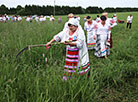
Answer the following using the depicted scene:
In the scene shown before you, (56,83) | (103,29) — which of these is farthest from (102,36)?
(56,83)

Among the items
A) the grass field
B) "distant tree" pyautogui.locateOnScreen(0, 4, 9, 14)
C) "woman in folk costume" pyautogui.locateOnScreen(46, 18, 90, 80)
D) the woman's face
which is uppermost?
"distant tree" pyautogui.locateOnScreen(0, 4, 9, 14)

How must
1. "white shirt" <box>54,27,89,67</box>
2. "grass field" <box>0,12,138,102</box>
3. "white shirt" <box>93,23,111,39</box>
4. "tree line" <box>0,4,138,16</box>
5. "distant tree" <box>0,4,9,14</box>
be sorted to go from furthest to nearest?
"distant tree" <box>0,4,9,14</box>
"tree line" <box>0,4,138,16</box>
"white shirt" <box>93,23,111,39</box>
"white shirt" <box>54,27,89,67</box>
"grass field" <box>0,12,138,102</box>

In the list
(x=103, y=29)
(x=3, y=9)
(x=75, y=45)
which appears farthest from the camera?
(x=3, y=9)

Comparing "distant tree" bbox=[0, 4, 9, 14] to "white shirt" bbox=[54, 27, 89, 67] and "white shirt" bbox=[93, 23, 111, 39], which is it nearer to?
"white shirt" bbox=[93, 23, 111, 39]

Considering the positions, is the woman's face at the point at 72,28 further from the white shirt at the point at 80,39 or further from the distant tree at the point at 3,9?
the distant tree at the point at 3,9

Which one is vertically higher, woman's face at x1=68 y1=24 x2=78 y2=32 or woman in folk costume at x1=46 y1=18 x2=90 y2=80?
woman's face at x1=68 y1=24 x2=78 y2=32

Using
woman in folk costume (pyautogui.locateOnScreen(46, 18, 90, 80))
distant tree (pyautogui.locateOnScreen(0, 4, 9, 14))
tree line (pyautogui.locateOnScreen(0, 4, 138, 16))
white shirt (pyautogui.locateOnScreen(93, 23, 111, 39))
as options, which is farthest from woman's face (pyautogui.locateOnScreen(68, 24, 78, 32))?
distant tree (pyautogui.locateOnScreen(0, 4, 9, 14))

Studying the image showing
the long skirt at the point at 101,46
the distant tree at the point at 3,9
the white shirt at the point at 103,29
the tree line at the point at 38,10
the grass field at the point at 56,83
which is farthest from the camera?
the distant tree at the point at 3,9

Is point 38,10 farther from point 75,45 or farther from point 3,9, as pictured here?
point 75,45

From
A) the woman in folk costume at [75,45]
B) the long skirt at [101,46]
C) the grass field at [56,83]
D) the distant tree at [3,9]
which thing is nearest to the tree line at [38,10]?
the distant tree at [3,9]

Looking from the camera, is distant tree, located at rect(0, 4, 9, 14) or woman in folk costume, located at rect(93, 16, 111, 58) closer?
woman in folk costume, located at rect(93, 16, 111, 58)

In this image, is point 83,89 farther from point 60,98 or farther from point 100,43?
point 100,43

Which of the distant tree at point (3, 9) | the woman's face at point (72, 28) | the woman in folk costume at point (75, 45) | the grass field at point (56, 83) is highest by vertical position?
the distant tree at point (3, 9)

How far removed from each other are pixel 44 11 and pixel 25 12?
6.94 metres
